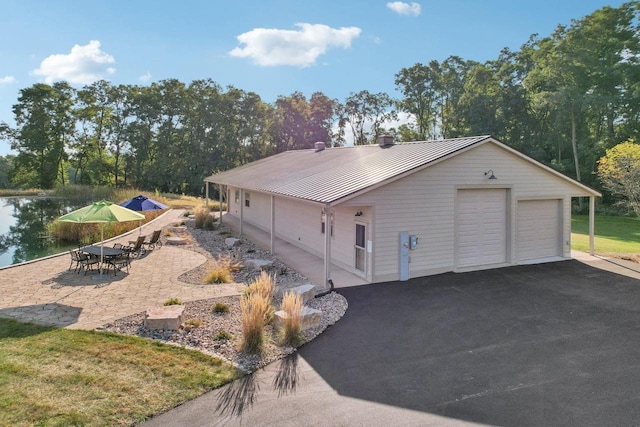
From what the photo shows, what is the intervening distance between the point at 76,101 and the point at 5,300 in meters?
Result: 47.3

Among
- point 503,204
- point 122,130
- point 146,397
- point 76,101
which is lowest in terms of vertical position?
point 146,397

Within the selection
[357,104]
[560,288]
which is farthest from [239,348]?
[357,104]

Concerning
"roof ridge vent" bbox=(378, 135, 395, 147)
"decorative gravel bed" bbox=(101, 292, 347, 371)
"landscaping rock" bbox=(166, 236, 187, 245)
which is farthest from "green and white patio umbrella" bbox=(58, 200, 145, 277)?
"roof ridge vent" bbox=(378, 135, 395, 147)

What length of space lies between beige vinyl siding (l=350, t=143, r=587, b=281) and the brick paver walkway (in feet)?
14.1

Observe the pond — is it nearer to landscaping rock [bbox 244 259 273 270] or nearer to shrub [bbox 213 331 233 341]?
landscaping rock [bbox 244 259 273 270]

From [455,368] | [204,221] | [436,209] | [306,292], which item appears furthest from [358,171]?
[204,221]

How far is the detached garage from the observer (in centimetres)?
1111

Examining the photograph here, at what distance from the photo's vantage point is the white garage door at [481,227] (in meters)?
12.5

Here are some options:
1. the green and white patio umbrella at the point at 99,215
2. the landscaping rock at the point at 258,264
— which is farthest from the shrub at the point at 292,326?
the green and white patio umbrella at the point at 99,215

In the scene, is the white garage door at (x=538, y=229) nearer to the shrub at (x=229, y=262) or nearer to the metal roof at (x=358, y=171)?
the metal roof at (x=358, y=171)

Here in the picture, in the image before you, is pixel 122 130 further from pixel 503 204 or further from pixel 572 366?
pixel 572 366

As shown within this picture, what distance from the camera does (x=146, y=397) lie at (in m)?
5.36

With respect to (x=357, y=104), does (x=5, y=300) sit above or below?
below

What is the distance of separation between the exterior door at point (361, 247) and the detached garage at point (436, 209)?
29mm
